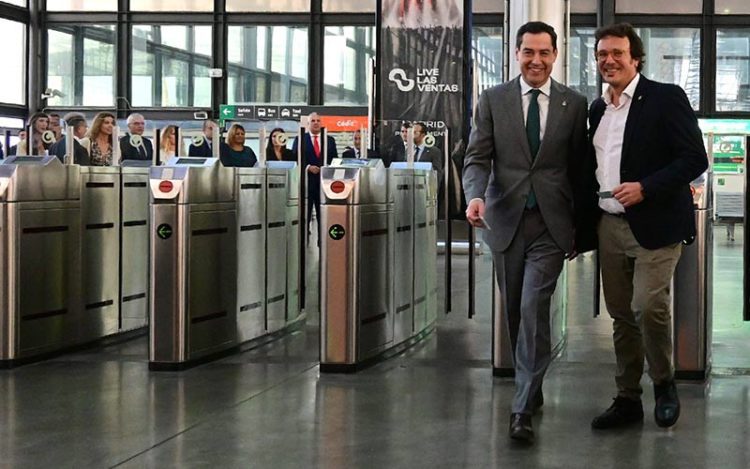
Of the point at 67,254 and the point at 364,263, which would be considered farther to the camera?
the point at 67,254

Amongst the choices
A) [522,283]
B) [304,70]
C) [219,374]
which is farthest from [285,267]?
[304,70]

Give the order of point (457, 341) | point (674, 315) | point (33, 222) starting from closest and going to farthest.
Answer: point (674, 315), point (33, 222), point (457, 341)

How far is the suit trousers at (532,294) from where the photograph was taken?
421 centimetres

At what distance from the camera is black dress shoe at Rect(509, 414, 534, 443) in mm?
4133

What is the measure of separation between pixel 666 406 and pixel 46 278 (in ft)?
12.0

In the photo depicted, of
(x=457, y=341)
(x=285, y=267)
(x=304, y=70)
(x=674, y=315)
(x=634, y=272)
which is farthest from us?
(x=304, y=70)

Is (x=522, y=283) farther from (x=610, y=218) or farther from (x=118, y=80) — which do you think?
(x=118, y=80)

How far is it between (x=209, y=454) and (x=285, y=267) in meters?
3.52

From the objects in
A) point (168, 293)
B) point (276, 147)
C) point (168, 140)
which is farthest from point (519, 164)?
point (276, 147)

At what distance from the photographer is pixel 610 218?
14.2 feet

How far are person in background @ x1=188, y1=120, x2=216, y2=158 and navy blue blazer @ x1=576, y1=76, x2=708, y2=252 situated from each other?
4.35 metres

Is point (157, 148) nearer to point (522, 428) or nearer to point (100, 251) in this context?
point (100, 251)

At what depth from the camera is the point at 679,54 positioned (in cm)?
2112

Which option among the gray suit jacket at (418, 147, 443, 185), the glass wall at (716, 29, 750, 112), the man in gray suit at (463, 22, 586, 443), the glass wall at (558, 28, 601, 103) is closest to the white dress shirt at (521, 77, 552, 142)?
the man in gray suit at (463, 22, 586, 443)
